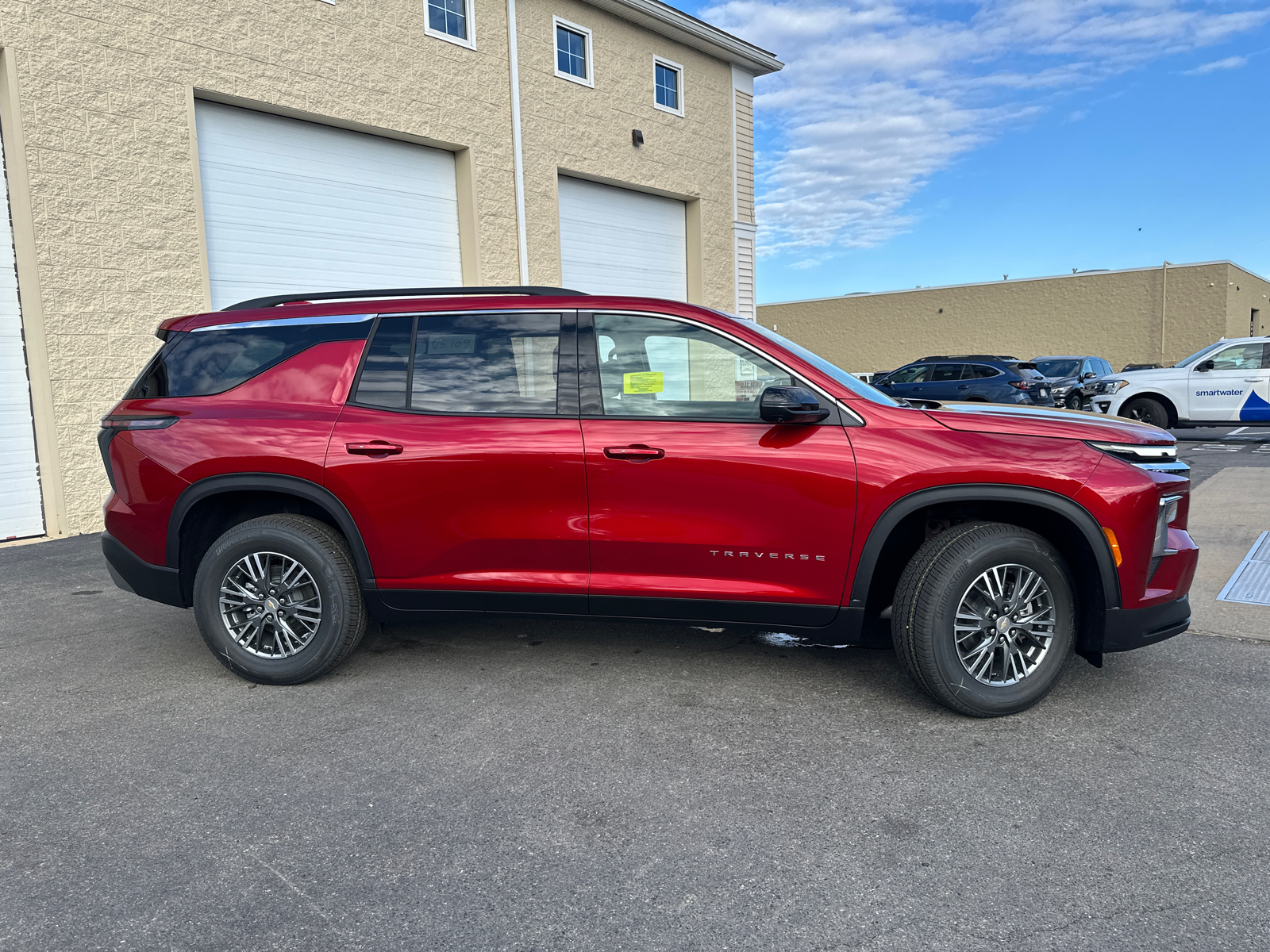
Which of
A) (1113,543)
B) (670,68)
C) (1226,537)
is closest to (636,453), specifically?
(1113,543)

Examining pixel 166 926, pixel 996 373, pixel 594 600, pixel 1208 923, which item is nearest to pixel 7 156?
pixel 594 600

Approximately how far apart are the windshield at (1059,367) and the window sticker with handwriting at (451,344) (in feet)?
80.6

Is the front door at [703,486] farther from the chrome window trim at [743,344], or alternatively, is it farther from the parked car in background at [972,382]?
the parked car in background at [972,382]

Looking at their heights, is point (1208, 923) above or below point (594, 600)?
below

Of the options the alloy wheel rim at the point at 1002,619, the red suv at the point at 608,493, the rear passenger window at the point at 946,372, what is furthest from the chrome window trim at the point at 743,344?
the rear passenger window at the point at 946,372

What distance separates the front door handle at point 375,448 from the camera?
160 inches

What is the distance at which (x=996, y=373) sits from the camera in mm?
18641

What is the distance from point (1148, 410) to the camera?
52.6 feet

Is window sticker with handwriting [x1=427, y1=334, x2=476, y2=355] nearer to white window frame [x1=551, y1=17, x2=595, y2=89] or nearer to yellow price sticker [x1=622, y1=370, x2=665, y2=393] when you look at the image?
yellow price sticker [x1=622, y1=370, x2=665, y2=393]

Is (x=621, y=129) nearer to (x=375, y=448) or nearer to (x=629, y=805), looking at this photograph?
(x=375, y=448)

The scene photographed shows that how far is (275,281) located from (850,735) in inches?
352

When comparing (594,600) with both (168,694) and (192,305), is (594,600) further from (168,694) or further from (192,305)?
(192,305)

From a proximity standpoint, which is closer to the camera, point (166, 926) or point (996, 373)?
point (166, 926)

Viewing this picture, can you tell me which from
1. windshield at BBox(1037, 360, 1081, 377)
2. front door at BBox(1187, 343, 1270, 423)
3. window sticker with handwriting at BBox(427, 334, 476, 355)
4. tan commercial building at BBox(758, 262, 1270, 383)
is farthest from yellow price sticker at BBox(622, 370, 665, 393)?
tan commercial building at BBox(758, 262, 1270, 383)
